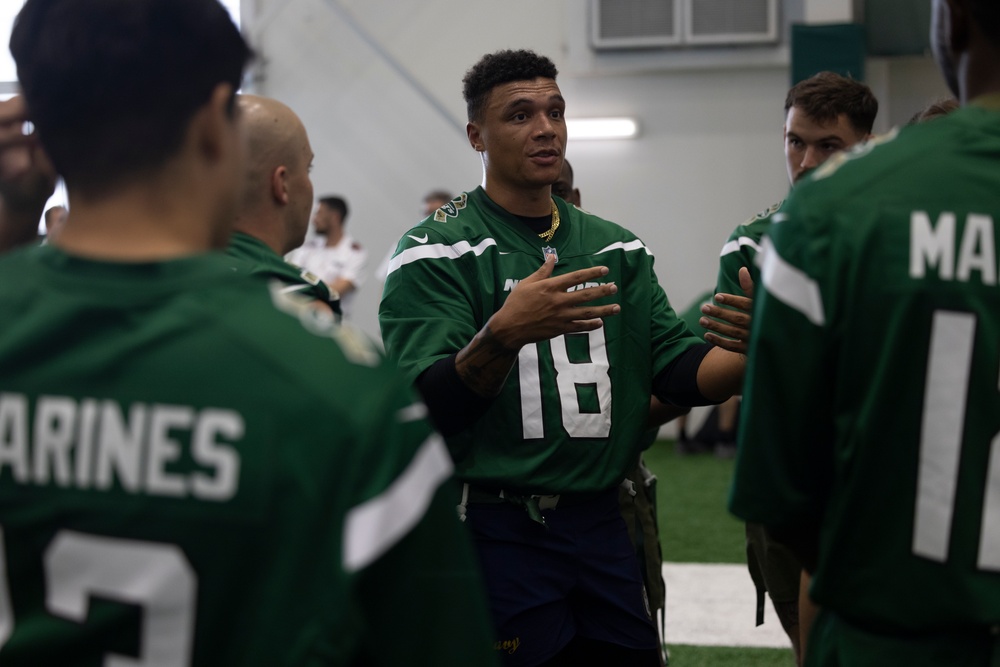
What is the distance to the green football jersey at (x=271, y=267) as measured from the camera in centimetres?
186

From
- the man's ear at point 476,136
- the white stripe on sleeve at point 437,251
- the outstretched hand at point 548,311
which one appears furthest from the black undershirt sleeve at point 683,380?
the man's ear at point 476,136

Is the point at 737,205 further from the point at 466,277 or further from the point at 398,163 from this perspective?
the point at 466,277

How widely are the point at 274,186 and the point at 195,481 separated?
1.15 metres

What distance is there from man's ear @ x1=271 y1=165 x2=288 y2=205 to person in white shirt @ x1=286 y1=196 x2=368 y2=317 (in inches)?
282

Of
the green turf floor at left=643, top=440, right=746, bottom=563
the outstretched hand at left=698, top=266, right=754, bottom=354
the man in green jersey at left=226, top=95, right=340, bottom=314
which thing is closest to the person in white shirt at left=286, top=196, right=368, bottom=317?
the green turf floor at left=643, top=440, right=746, bottom=563

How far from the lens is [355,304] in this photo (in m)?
10.1

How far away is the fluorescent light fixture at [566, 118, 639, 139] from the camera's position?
941 cm

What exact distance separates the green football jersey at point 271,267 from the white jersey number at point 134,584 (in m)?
0.89

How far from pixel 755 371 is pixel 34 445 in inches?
34.0

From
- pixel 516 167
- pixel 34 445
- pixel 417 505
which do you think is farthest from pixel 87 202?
pixel 516 167

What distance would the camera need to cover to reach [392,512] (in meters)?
1.00

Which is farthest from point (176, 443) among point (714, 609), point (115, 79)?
point (714, 609)

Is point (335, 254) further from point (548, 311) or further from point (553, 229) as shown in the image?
point (548, 311)

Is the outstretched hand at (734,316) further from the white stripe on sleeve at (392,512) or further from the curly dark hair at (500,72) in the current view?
the white stripe on sleeve at (392,512)
